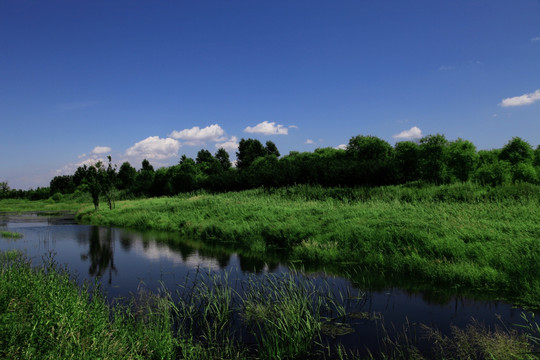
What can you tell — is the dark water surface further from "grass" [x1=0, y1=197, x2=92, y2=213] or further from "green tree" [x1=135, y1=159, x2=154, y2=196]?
"green tree" [x1=135, y1=159, x2=154, y2=196]

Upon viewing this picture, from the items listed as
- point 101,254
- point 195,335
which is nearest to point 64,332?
point 195,335

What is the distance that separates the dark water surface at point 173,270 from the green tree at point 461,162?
83.9ft

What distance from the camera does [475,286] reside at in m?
11.4

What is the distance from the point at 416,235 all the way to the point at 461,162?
23005mm

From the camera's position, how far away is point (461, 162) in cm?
3381

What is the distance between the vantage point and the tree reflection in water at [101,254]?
15625 mm

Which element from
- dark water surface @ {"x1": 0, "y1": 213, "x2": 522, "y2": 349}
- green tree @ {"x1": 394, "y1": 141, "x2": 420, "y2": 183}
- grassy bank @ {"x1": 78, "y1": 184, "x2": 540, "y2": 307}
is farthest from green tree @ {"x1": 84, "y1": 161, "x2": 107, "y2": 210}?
green tree @ {"x1": 394, "y1": 141, "x2": 420, "y2": 183}

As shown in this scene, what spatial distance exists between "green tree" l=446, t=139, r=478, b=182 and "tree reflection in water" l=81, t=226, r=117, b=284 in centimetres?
3000

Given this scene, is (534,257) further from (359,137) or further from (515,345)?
(359,137)

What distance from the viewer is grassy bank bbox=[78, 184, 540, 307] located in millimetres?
11625

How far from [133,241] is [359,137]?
39.3m

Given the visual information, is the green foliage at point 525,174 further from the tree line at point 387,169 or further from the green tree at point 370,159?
the green tree at point 370,159

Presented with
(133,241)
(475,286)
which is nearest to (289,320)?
(475,286)

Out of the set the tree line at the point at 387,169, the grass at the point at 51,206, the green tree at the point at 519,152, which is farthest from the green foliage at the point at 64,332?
the grass at the point at 51,206
